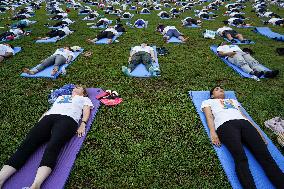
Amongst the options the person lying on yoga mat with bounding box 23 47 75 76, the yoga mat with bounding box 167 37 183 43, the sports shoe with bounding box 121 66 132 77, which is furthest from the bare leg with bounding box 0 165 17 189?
the yoga mat with bounding box 167 37 183 43

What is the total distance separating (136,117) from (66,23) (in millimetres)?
12743

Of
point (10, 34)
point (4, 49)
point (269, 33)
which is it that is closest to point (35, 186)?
point (4, 49)

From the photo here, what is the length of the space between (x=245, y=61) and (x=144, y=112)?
5.22 m

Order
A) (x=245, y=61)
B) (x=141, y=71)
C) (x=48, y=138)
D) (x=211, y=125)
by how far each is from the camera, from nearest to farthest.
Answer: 1. (x=48, y=138)
2. (x=211, y=125)
3. (x=141, y=71)
4. (x=245, y=61)

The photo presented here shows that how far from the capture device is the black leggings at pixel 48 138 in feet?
17.0

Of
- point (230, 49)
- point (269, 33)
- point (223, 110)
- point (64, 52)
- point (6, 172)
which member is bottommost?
point (269, 33)

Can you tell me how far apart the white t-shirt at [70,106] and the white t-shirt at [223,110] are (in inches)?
126

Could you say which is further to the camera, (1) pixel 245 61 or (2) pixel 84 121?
(1) pixel 245 61

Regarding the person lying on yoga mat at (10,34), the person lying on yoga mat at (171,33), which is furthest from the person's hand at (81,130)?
the person lying on yoga mat at (10,34)

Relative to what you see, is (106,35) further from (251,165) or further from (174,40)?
(251,165)

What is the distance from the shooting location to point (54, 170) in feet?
17.2

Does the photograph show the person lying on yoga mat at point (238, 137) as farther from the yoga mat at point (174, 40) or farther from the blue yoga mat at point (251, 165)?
the yoga mat at point (174, 40)

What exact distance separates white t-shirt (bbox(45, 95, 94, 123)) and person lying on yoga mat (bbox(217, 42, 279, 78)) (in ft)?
20.5

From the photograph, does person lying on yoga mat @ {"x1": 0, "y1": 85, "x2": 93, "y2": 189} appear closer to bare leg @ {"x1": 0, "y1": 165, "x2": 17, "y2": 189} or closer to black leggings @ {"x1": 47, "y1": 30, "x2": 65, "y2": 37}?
bare leg @ {"x1": 0, "y1": 165, "x2": 17, "y2": 189}
